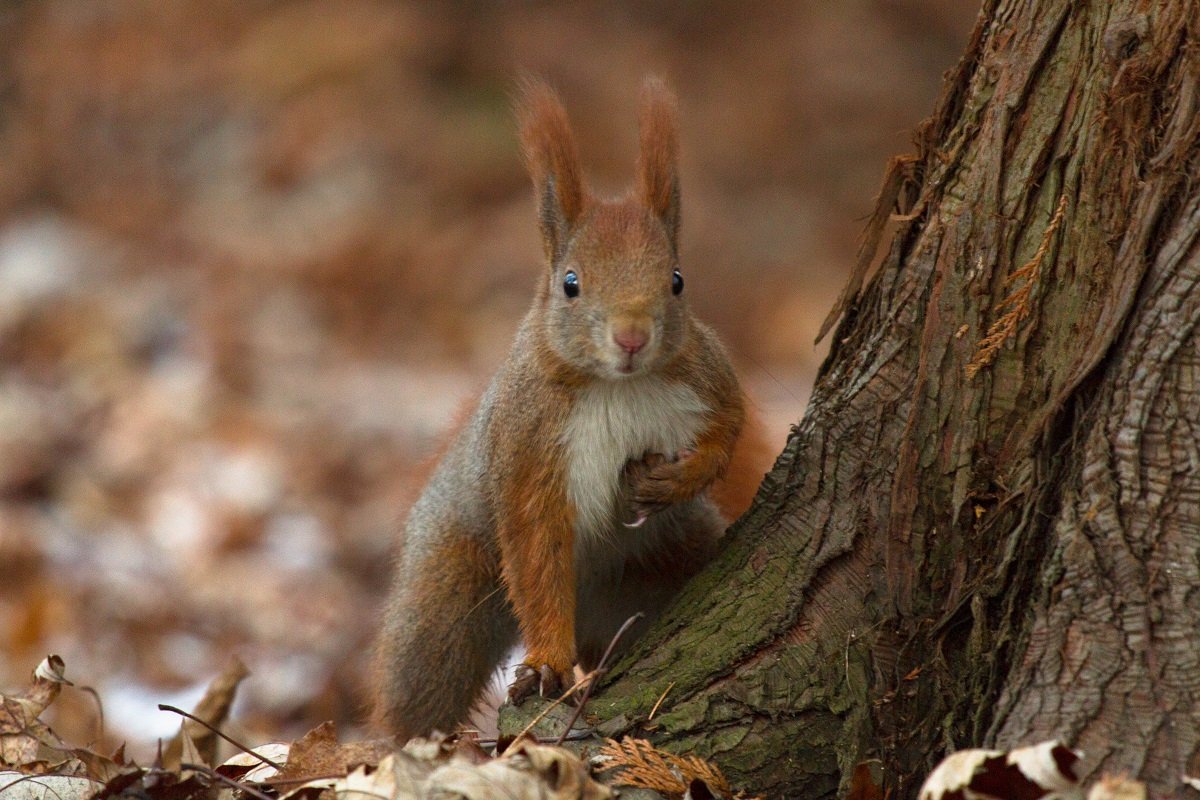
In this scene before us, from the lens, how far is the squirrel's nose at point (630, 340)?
93.7 inches

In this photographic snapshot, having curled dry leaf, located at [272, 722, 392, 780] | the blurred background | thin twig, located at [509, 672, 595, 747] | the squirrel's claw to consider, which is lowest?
thin twig, located at [509, 672, 595, 747]

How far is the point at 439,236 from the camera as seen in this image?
21.1 feet

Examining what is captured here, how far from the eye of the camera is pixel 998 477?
208cm

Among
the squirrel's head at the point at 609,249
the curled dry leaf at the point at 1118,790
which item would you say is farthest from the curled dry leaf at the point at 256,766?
the curled dry leaf at the point at 1118,790

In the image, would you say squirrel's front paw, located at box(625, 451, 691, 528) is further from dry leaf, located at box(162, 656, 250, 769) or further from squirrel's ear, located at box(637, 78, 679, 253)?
dry leaf, located at box(162, 656, 250, 769)

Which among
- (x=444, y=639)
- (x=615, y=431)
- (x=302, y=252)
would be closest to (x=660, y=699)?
(x=615, y=431)

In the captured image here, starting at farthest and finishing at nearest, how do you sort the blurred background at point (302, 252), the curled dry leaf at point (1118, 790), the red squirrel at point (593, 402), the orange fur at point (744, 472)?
Result: the blurred background at point (302, 252)
the orange fur at point (744, 472)
the red squirrel at point (593, 402)
the curled dry leaf at point (1118, 790)

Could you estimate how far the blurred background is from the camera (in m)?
4.44

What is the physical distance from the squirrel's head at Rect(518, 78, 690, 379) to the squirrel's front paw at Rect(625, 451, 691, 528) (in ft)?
0.65

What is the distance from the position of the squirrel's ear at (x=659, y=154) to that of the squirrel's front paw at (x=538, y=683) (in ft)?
2.78

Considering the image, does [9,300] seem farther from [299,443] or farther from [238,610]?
[238,610]

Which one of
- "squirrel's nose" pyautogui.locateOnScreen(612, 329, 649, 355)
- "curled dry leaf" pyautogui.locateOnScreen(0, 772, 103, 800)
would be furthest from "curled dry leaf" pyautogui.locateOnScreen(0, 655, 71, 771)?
"squirrel's nose" pyautogui.locateOnScreen(612, 329, 649, 355)

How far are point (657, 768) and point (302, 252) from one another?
4631 mm

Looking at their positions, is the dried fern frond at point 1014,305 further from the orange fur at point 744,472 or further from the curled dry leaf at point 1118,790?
the orange fur at point 744,472
